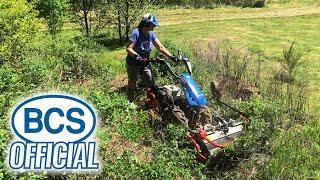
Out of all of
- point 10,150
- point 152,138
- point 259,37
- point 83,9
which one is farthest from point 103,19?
point 10,150

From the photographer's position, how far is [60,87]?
24.9 ft

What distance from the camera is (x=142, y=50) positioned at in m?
7.86

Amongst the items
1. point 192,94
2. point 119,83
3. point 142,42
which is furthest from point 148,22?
point 119,83

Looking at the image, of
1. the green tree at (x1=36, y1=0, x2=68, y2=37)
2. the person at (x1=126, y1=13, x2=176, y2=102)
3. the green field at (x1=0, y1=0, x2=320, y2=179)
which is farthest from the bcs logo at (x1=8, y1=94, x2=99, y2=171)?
the green tree at (x1=36, y1=0, x2=68, y2=37)

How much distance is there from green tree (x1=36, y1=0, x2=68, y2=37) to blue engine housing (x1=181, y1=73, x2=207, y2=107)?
970cm

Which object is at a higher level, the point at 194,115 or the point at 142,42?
the point at 142,42

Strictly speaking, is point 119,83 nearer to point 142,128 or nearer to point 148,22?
point 148,22

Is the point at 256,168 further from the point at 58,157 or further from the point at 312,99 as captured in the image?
the point at 312,99

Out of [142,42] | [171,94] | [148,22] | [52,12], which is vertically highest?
[148,22]

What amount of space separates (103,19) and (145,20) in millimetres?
9645

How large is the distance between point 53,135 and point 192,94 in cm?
235

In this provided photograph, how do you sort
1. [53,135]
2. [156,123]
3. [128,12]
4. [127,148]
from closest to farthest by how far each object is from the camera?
1. [53,135]
2. [127,148]
3. [156,123]
4. [128,12]

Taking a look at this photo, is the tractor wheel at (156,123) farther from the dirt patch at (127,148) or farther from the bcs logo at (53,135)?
the bcs logo at (53,135)

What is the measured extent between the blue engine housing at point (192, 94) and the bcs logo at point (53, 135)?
169 cm
